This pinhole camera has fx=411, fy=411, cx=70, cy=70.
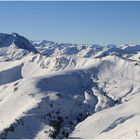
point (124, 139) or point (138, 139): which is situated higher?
point (138, 139)

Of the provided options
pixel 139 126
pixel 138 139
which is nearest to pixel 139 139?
pixel 138 139

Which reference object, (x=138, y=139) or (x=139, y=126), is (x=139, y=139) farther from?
(x=139, y=126)

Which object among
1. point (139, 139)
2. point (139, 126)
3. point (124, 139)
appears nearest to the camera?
point (139, 139)

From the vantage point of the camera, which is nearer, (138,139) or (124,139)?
(138,139)

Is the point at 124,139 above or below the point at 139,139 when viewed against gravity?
below

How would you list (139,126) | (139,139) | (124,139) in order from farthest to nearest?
1. (139,126)
2. (124,139)
3. (139,139)

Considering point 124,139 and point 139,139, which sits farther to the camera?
point 124,139

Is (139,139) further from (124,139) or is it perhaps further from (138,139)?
(124,139)

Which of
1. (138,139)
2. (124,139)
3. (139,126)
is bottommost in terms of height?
(139,126)

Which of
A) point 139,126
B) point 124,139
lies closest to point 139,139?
point 124,139
